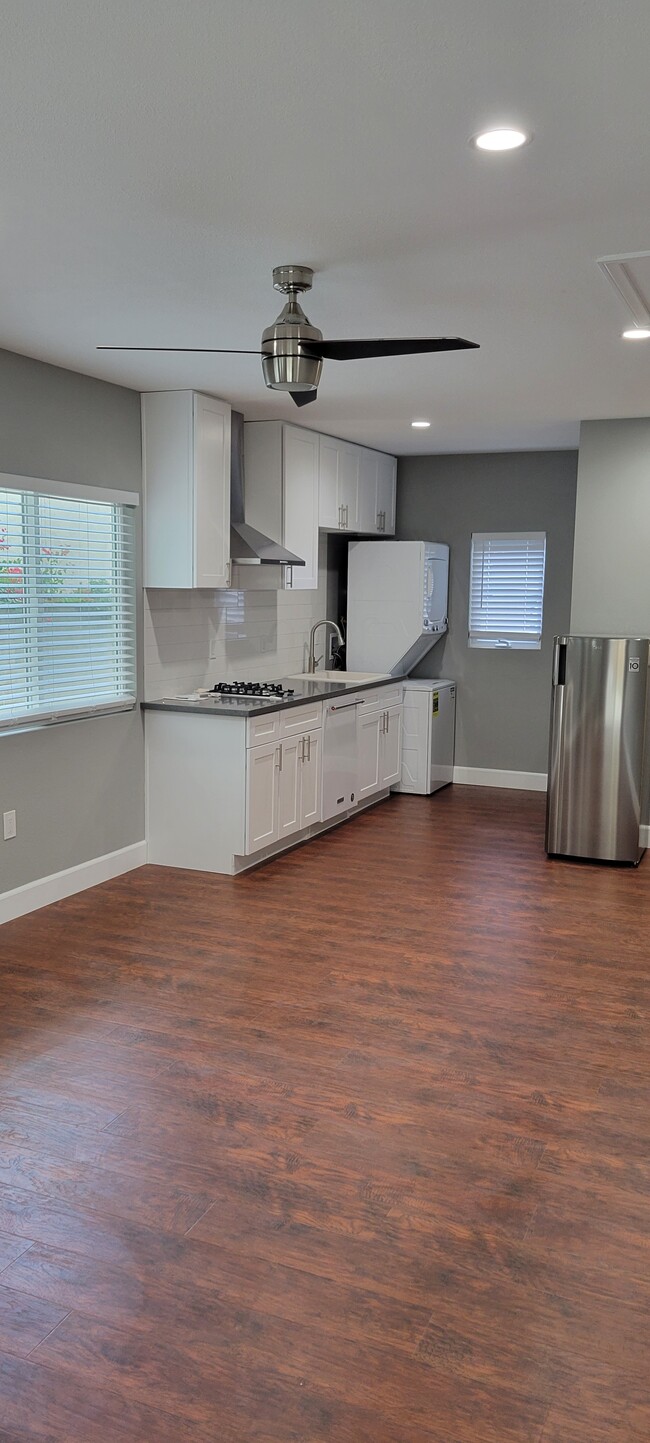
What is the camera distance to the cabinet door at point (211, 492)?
209 inches

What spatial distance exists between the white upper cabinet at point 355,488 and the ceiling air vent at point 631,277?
340 cm

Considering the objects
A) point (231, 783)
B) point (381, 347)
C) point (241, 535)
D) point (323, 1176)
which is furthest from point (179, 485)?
point (323, 1176)

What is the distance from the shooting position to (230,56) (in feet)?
6.30

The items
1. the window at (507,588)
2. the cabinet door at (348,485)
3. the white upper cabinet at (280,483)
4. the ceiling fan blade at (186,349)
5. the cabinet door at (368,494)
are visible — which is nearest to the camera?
the ceiling fan blade at (186,349)

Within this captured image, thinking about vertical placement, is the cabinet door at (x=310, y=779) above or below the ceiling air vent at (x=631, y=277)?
below

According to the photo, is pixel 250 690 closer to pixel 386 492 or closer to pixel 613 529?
pixel 613 529

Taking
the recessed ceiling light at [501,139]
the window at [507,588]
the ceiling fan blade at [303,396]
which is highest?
the recessed ceiling light at [501,139]

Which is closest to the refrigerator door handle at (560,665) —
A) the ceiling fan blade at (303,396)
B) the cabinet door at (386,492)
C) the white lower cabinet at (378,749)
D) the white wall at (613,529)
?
the white wall at (613,529)

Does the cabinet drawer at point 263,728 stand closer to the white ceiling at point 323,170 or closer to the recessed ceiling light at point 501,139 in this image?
the white ceiling at point 323,170

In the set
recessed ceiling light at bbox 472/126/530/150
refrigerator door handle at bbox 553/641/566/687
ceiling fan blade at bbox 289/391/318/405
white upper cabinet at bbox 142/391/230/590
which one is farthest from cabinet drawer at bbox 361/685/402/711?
recessed ceiling light at bbox 472/126/530/150

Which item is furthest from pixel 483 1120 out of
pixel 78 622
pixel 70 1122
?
pixel 78 622

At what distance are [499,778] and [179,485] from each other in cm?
379

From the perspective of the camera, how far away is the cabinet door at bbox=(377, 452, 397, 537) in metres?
7.69

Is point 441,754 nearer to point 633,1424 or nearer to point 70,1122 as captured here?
point 70,1122
